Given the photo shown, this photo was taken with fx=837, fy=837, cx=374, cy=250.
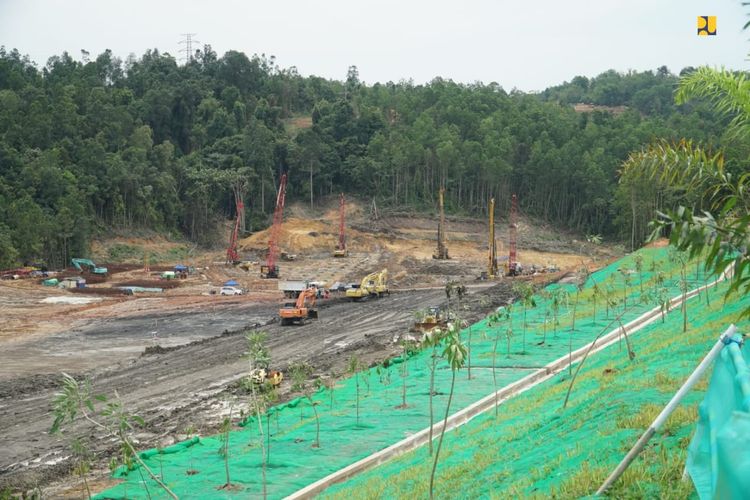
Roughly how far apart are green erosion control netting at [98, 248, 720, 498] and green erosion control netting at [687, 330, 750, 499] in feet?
34.9

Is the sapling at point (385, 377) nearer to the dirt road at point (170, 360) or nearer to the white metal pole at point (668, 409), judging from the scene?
the dirt road at point (170, 360)

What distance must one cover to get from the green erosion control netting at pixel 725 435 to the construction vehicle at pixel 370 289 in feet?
162

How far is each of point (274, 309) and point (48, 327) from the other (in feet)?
44.4

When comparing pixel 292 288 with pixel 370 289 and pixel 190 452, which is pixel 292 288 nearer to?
pixel 370 289

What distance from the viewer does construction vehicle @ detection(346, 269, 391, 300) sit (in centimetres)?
5503

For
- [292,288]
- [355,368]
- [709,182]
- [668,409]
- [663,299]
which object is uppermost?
[709,182]

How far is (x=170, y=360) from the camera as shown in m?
35.7

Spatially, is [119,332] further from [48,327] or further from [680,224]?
[680,224]

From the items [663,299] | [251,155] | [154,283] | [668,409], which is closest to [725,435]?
[668,409]

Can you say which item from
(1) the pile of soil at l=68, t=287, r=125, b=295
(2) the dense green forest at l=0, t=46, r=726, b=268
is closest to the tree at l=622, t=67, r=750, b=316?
(1) the pile of soil at l=68, t=287, r=125, b=295

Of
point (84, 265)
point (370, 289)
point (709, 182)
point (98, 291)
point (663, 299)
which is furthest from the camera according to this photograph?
point (84, 265)

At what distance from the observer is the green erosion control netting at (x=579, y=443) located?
8023 mm

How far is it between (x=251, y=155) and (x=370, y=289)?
2049 inches

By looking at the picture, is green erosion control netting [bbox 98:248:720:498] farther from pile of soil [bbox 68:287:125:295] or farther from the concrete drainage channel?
pile of soil [bbox 68:287:125:295]
